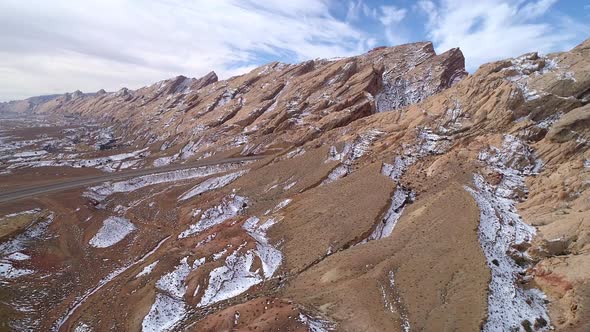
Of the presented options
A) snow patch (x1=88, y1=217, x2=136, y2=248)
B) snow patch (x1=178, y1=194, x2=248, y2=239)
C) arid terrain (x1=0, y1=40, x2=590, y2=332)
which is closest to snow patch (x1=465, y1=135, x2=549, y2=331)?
arid terrain (x1=0, y1=40, x2=590, y2=332)

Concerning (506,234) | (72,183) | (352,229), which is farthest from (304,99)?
(506,234)

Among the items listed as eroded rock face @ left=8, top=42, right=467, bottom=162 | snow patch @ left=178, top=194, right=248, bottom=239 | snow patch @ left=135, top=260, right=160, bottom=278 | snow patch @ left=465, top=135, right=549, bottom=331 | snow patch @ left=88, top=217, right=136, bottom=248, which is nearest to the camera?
snow patch @ left=465, top=135, right=549, bottom=331

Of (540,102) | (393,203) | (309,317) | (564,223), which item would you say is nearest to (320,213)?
(393,203)

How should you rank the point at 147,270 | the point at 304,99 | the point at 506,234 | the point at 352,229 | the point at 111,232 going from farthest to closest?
the point at 304,99
the point at 111,232
the point at 352,229
the point at 147,270
the point at 506,234

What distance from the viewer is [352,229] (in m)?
32.0

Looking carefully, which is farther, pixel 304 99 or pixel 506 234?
pixel 304 99

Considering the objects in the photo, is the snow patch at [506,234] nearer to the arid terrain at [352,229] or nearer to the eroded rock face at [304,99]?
the arid terrain at [352,229]

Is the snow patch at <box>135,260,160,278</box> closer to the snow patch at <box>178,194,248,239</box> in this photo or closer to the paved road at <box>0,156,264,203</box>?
the snow patch at <box>178,194,248,239</box>

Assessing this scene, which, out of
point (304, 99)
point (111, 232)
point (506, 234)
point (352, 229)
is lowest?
point (111, 232)

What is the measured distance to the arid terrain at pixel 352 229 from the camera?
876 inches

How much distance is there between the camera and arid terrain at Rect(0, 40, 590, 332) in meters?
22.2

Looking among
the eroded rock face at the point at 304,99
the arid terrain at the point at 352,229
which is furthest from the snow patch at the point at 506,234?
the eroded rock face at the point at 304,99

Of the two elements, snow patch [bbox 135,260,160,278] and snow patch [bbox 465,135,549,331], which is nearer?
snow patch [bbox 465,135,549,331]

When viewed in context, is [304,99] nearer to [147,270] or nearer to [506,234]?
[147,270]
